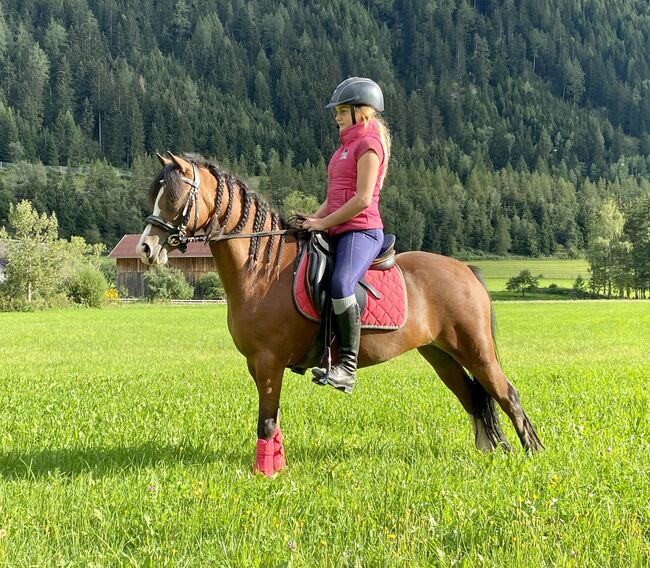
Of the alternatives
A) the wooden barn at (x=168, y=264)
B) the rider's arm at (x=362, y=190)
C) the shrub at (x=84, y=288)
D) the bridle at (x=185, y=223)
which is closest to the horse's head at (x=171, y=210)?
the bridle at (x=185, y=223)

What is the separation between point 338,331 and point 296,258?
88 centimetres

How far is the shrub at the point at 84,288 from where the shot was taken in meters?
64.0

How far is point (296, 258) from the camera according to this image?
6.11 meters

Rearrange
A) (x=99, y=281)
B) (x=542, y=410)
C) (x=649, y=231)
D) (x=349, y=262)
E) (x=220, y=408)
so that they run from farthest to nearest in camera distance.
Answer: (x=649, y=231)
(x=99, y=281)
(x=220, y=408)
(x=542, y=410)
(x=349, y=262)

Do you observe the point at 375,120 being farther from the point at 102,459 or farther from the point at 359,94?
the point at 102,459

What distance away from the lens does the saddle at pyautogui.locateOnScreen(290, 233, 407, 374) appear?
5.96 m

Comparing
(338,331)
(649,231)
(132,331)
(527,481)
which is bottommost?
(132,331)

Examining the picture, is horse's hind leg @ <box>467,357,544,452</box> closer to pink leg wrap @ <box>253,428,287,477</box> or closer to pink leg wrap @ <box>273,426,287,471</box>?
pink leg wrap @ <box>273,426,287,471</box>

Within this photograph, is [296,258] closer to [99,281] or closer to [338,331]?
[338,331]

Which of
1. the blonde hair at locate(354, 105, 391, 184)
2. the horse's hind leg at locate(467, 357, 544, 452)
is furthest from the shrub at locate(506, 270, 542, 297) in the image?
the blonde hair at locate(354, 105, 391, 184)

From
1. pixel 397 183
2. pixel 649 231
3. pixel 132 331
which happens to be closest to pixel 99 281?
pixel 132 331

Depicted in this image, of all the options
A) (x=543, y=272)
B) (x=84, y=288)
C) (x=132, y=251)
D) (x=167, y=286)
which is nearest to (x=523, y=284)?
(x=543, y=272)

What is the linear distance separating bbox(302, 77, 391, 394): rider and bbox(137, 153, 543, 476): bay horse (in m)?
0.39

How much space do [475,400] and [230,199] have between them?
3.82 meters
